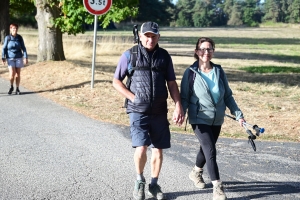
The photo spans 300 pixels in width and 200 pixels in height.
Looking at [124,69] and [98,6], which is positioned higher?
[98,6]

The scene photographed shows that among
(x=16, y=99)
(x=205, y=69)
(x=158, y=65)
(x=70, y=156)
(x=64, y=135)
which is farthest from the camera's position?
Answer: (x=16, y=99)

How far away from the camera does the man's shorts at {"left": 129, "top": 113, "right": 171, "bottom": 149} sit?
508 cm

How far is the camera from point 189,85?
533 centimetres

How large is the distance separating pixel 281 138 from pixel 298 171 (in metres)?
1.96

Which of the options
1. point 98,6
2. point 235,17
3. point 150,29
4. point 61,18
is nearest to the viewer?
A: point 150,29

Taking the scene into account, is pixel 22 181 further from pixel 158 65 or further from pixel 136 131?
pixel 158 65

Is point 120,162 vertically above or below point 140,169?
below

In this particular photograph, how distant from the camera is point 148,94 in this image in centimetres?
500

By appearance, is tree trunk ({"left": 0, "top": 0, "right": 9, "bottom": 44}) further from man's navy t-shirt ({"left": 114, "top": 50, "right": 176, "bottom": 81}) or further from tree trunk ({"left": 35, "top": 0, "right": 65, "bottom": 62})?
man's navy t-shirt ({"left": 114, "top": 50, "right": 176, "bottom": 81})

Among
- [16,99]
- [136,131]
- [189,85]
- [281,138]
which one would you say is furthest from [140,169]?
[16,99]

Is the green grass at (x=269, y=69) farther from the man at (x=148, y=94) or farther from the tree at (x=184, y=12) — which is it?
the tree at (x=184, y=12)

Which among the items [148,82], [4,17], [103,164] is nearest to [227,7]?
[4,17]

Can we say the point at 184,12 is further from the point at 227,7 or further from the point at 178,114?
the point at 178,114

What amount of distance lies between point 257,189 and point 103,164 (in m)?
1.89
